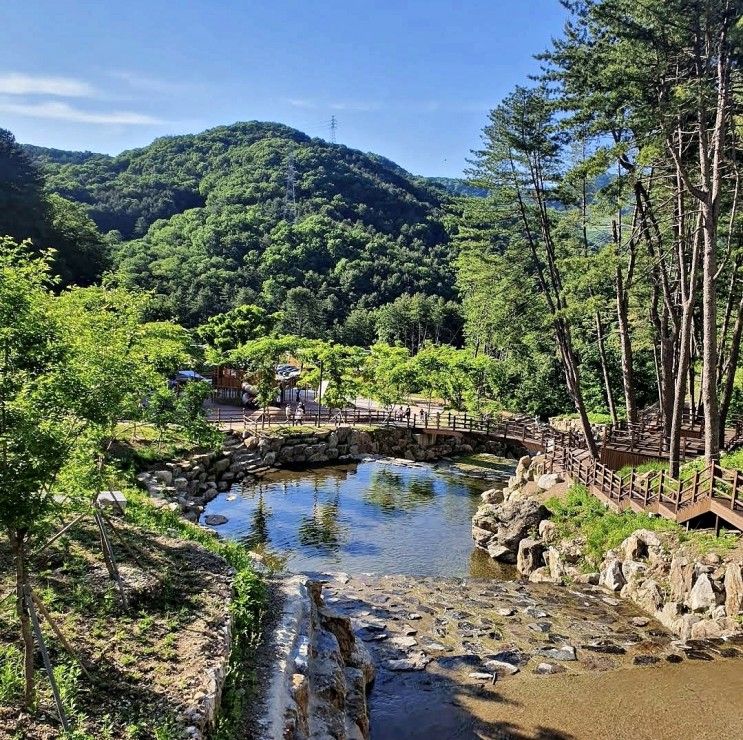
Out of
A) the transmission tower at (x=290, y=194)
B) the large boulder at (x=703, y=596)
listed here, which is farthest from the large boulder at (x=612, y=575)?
the transmission tower at (x=290, y=194)

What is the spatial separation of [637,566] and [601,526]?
5.81ft

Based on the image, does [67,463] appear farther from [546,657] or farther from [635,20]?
[635,20]

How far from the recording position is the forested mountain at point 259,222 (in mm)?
71688

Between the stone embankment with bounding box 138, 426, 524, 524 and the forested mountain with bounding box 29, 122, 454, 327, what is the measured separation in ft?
80.1

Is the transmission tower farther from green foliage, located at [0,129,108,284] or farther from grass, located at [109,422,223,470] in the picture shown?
grass, located at [109,422,223,470]

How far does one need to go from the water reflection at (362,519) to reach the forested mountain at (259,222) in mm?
28446

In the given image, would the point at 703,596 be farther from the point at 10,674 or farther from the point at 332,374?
the point at 332,374

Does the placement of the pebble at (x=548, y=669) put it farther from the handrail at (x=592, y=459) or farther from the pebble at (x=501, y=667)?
the handrail at (x=592, y=459)

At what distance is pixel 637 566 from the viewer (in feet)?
43.4

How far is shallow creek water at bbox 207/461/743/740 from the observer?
873 cm

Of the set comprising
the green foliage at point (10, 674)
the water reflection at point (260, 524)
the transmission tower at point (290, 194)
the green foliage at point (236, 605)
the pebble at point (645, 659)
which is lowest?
the water reflection at point (260, 524)

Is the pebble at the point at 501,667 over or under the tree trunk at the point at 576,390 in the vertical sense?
under

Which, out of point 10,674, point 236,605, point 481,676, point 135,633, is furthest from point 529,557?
point 10,674

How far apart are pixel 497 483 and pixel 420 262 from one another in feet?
207
